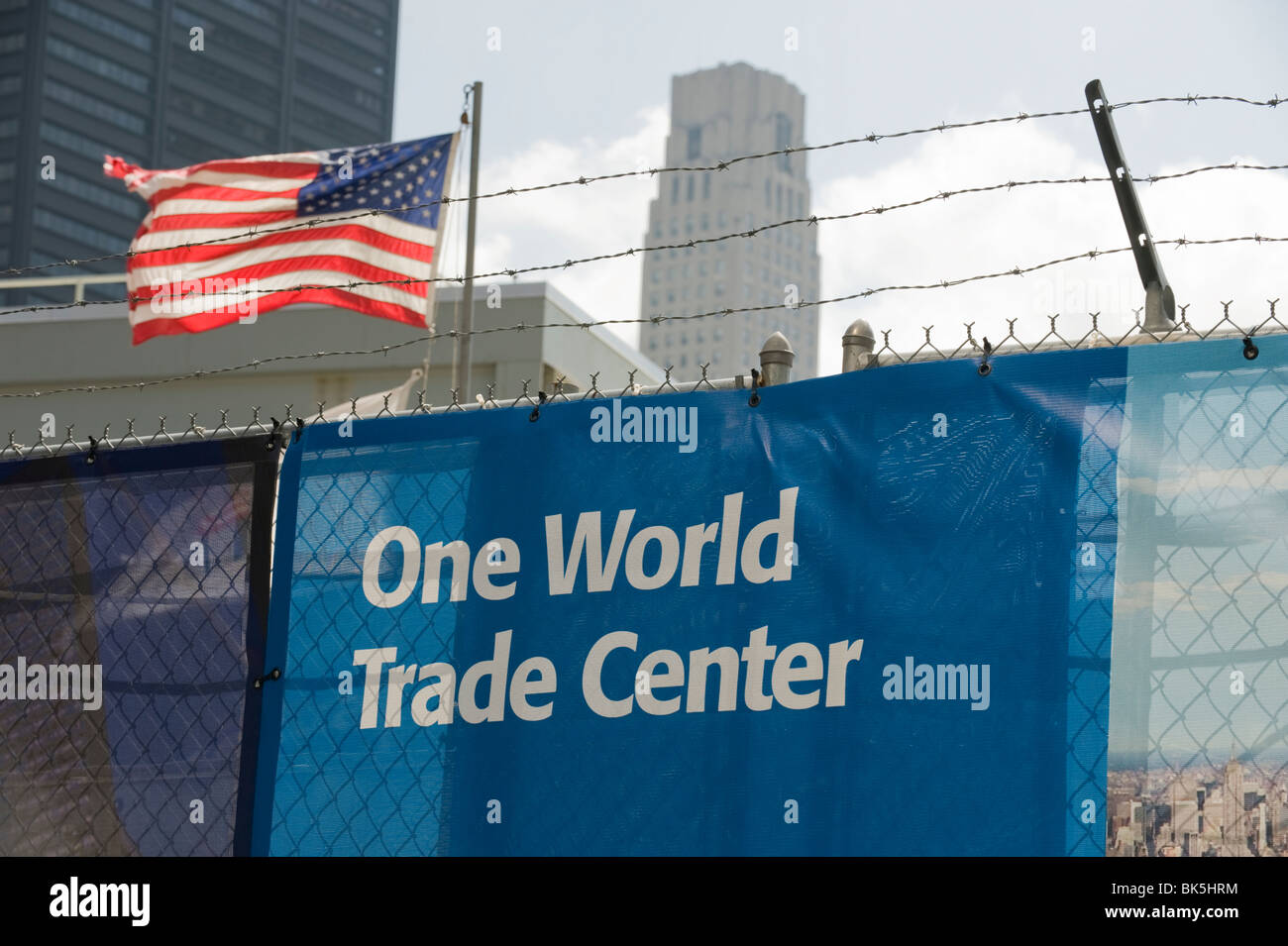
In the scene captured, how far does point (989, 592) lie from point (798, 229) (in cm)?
17605

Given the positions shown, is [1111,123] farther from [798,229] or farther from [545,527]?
[798,229]

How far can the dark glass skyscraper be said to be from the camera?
400 ft

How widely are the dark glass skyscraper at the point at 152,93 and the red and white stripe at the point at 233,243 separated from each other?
113 m

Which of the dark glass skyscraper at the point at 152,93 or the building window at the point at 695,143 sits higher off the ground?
the building window at the point at 695,143

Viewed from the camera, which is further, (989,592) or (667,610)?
(667,610)

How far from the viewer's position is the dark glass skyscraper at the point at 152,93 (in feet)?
400

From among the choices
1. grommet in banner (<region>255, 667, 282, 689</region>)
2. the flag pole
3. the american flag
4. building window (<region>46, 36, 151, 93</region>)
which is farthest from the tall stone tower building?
grommet in banner (<region>255, 667, 282, 689</region>)

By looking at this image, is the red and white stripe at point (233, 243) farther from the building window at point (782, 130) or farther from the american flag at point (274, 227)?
the building window at point (782, 130)

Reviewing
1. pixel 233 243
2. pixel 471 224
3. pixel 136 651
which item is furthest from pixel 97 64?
pixel 136 651

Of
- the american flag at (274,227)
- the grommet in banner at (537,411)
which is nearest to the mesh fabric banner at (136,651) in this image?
the grommet in banner at (537,411)

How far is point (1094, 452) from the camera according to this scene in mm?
3684

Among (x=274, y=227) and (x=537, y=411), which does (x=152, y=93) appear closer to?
(x=274, y=227)
